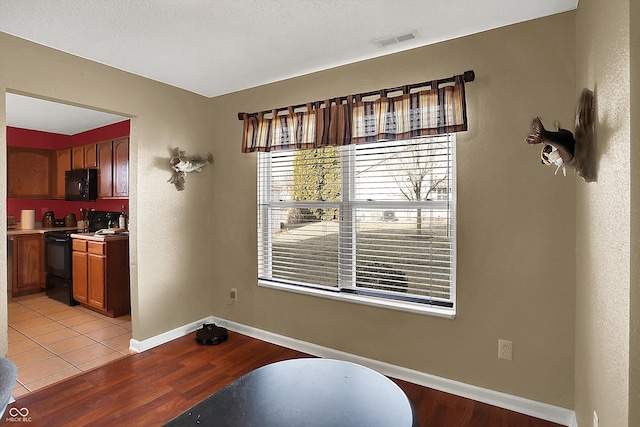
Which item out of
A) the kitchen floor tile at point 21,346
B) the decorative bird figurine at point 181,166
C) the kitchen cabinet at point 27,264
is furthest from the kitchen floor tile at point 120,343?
the kitchen cabinet at point 27,264

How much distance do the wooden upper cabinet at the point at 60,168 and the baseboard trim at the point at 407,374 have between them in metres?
3.62

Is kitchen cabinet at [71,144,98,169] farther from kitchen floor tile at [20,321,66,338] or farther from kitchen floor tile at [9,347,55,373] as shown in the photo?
kitchen floor tile at [9,347,55,373]

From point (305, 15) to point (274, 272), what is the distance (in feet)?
7.30

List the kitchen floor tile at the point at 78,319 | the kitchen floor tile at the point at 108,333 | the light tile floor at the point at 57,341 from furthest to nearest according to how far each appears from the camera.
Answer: the kitchen floor tile at the point at 78,319 < the kitchen floor tile at the point at 108,333 < the light tile floor at the point at 57,341

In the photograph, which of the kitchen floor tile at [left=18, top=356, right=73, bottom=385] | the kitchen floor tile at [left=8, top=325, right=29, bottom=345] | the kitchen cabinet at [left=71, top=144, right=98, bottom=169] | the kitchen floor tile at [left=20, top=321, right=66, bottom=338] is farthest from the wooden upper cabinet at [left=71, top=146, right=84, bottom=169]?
the kitchen floor tile at [left=18, top=356, right=73, bottom=385]

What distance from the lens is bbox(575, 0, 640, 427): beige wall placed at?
1.10 meters

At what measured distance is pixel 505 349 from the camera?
92.4 inches

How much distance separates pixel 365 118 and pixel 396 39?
0.58 m

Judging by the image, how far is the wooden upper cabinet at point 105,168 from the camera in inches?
190

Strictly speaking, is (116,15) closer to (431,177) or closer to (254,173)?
(254,173)

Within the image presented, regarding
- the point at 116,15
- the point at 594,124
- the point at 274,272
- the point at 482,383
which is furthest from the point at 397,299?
the point at 116,15

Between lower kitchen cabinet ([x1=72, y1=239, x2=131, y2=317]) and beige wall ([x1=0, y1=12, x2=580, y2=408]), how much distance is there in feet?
3.54

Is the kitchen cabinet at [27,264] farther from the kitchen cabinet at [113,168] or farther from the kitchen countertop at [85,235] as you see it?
the kitchen cabinet at [113,168]

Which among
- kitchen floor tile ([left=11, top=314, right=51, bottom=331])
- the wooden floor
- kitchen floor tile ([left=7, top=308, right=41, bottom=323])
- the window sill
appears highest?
the window sill
